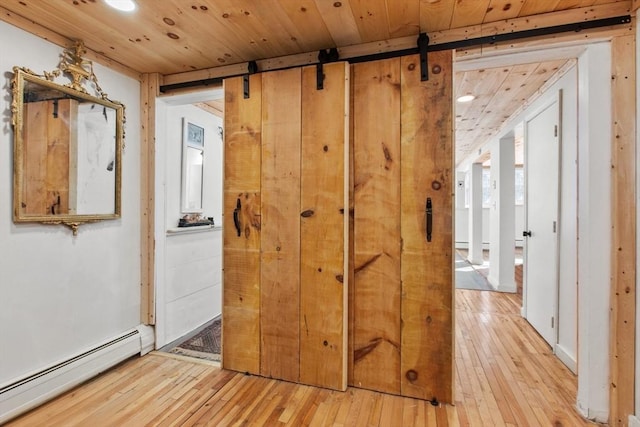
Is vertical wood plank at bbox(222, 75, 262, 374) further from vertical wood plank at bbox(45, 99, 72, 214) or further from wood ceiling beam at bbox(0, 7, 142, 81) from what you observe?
vertical wood plank at bbox(45, 99, 72, 214)

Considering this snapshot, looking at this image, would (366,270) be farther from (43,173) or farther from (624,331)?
(43,173)

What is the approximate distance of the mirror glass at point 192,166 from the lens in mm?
3076

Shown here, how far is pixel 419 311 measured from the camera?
6.40ft

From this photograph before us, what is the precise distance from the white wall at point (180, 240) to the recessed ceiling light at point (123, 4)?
884mm

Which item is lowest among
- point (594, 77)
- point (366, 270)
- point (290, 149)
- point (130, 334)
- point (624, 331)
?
point (130, 334)

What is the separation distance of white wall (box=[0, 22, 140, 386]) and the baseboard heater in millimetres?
48

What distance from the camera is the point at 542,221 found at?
9.75ft

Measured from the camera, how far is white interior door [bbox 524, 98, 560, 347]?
2676 millimetres

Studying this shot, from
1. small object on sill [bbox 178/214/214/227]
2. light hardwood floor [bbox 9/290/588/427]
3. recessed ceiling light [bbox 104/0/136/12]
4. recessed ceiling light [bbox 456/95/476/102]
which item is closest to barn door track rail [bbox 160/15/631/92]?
recessed ceiling light [bbox 104/0/136/12]

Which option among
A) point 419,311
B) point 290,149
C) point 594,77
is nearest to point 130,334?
point 290,149

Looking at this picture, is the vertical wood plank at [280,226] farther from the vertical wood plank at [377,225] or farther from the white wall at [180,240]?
the white wall at [180,240]

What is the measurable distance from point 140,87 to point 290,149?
150 centimetres

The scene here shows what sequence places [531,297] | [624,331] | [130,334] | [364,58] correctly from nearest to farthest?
[624,331] → [364,58] → [130,334] → [531,297]

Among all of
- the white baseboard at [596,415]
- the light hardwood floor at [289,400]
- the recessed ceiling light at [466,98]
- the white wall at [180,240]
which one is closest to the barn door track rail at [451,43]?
the white wall at [180,240]
